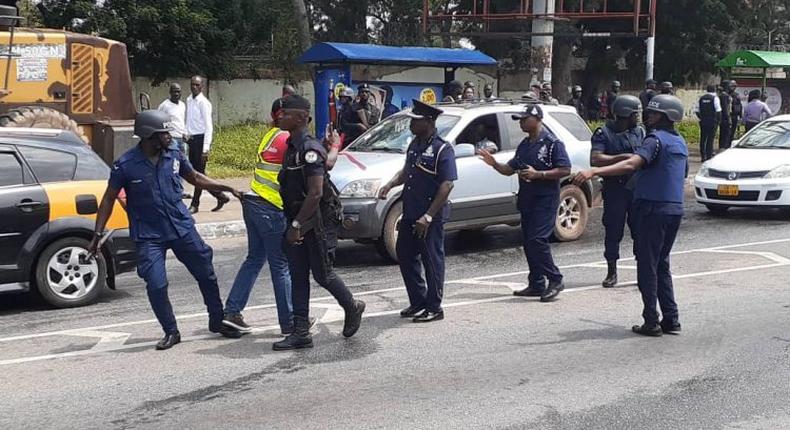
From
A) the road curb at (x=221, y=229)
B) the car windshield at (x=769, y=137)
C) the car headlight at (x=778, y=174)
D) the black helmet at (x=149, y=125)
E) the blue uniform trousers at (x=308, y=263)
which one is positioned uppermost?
the black helmet at (x=149, y=125)

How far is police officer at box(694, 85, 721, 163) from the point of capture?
66.4 feet

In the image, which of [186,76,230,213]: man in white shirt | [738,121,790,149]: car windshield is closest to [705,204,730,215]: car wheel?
[738,121,790,149]: car windshield

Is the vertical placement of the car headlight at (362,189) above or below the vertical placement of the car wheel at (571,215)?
above

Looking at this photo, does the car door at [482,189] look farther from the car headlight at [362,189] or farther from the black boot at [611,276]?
the black boot at [611,276]

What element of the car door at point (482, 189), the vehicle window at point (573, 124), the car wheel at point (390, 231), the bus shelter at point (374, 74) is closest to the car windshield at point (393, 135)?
the car door at point (482, 189)

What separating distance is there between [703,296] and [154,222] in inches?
195

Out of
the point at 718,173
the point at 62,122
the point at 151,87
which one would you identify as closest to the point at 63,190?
the point at 62,122

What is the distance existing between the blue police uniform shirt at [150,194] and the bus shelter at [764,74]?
2239 centimetres

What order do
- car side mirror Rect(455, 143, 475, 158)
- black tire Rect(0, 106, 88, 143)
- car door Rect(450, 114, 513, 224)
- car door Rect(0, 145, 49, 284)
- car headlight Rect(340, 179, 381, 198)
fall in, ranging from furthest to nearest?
1. black tire Rect(0, 106, 88, 143)
2. car door Rect(450, 114, 513, 224)
3. car headlight Rect(340, 179, 381, 198)
4. car side mirror Rect(455, 143, 475, 158)
5. car door Rect(0, 145, 49, 284)

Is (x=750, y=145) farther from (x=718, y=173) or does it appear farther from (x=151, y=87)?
(x=151, y=87)

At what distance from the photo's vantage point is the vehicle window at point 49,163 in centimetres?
879

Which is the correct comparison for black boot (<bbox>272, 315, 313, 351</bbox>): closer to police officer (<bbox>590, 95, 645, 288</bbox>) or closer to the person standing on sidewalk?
the person standing on sidewalk

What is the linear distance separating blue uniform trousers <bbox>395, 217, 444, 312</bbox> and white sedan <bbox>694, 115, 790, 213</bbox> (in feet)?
24.6

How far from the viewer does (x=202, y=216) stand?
46.0 ft
